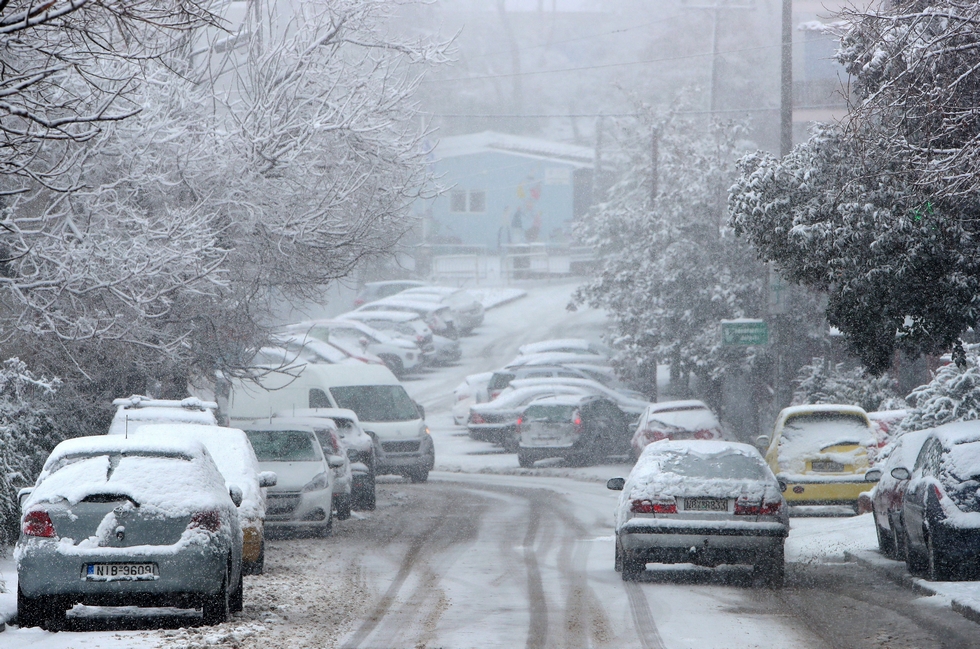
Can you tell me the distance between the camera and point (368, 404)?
2723cm

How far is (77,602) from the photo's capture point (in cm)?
959

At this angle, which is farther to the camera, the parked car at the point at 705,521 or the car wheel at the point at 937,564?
the parked car at the point at 705,521

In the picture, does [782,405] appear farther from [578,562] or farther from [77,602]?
[77,602]

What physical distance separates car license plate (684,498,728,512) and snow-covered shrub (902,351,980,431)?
7.91 m

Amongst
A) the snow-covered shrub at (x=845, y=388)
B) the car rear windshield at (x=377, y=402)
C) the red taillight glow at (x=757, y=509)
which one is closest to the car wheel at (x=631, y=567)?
the red taillight glow at (x=757, y=509)

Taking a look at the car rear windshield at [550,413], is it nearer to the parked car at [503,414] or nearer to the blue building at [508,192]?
the parked car at [503,414]

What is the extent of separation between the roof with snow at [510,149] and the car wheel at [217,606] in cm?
5700

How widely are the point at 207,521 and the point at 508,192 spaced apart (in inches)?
2296

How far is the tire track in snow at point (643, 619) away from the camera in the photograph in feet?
31.7

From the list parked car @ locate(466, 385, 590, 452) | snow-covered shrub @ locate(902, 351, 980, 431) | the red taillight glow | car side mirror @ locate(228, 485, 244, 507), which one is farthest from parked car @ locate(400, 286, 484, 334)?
car side mirror @ locate(228, 485, 244, 507)

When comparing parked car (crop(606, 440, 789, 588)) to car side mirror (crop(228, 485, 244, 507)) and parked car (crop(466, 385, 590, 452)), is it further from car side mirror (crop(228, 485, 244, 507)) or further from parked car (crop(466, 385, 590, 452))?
parked car (crop(466, 385, 590, 452))

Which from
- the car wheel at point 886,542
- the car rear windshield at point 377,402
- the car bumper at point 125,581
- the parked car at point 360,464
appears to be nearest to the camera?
the car bumper at point 125,581

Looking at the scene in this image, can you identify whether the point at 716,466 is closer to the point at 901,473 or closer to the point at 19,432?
the point at 901,473

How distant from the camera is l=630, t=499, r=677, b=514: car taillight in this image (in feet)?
42.5
